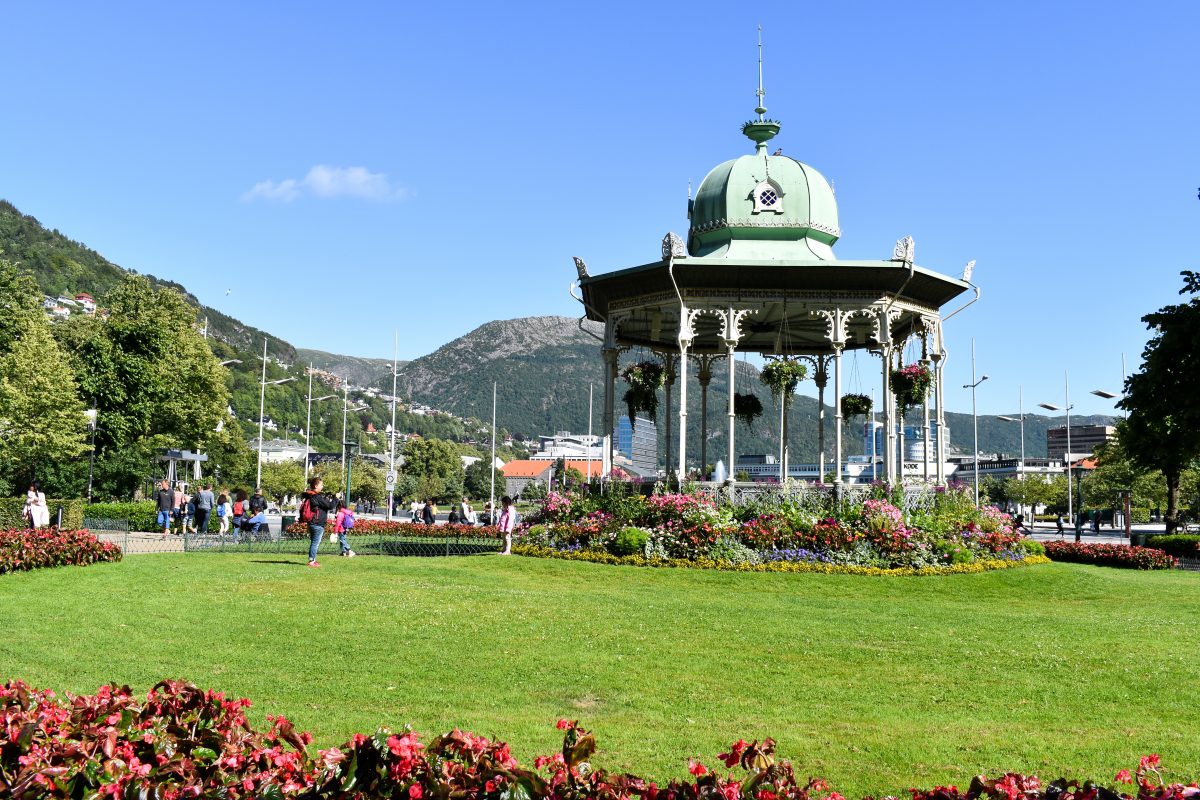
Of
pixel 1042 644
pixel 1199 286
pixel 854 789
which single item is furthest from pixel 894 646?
pixel 1199 286

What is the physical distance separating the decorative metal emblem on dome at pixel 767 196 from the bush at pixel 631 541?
9428mm

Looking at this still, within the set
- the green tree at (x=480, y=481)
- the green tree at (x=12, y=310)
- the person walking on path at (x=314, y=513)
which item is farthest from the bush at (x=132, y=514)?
the green tree at (x=480, y=481)

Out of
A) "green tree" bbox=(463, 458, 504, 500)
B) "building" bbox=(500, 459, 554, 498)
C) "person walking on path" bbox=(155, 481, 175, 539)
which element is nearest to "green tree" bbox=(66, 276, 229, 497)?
"person walking on path" bbox=(155, 481, 175, 539)

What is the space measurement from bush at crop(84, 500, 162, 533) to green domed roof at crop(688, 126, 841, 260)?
2510cm

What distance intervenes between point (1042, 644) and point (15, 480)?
50.1 meters

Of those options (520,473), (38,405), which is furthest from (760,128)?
(520,473)

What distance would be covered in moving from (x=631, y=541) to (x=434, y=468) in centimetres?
12126

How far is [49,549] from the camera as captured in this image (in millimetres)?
17734

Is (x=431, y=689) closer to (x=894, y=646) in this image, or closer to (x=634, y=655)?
(x=634, y=655)

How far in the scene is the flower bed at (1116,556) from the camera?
27062 mm

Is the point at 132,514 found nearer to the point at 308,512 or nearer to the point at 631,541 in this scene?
the point at 308,512

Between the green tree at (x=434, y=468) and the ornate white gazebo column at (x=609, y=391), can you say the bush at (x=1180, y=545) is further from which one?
the green tree at (x=434, y=468)

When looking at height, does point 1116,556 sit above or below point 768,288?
below

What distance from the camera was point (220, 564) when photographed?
19016mm
